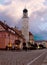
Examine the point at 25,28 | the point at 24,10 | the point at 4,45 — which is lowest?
the point at 4,45

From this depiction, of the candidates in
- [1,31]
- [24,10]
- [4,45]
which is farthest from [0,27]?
[24,10]

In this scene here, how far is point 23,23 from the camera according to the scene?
178125 millimetres

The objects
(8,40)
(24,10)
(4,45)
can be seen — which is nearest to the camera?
(4,45)

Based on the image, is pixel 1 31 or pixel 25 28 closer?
pixel 1 31

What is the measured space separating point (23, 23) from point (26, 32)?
727 cm

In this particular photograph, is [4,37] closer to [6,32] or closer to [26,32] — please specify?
[6,32]

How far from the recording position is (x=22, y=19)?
178m

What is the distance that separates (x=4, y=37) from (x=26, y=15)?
2914 inches

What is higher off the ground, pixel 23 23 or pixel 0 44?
pixel 23 23

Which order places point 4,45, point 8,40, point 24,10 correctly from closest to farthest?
point 4,45
point 8,40
point 24,10

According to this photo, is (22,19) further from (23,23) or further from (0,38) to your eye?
(0,38)

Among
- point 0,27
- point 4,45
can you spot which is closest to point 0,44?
point 4,45

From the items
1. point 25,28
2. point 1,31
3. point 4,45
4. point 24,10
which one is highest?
point 24,10

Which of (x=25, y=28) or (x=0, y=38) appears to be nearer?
(x=0, y=38)
